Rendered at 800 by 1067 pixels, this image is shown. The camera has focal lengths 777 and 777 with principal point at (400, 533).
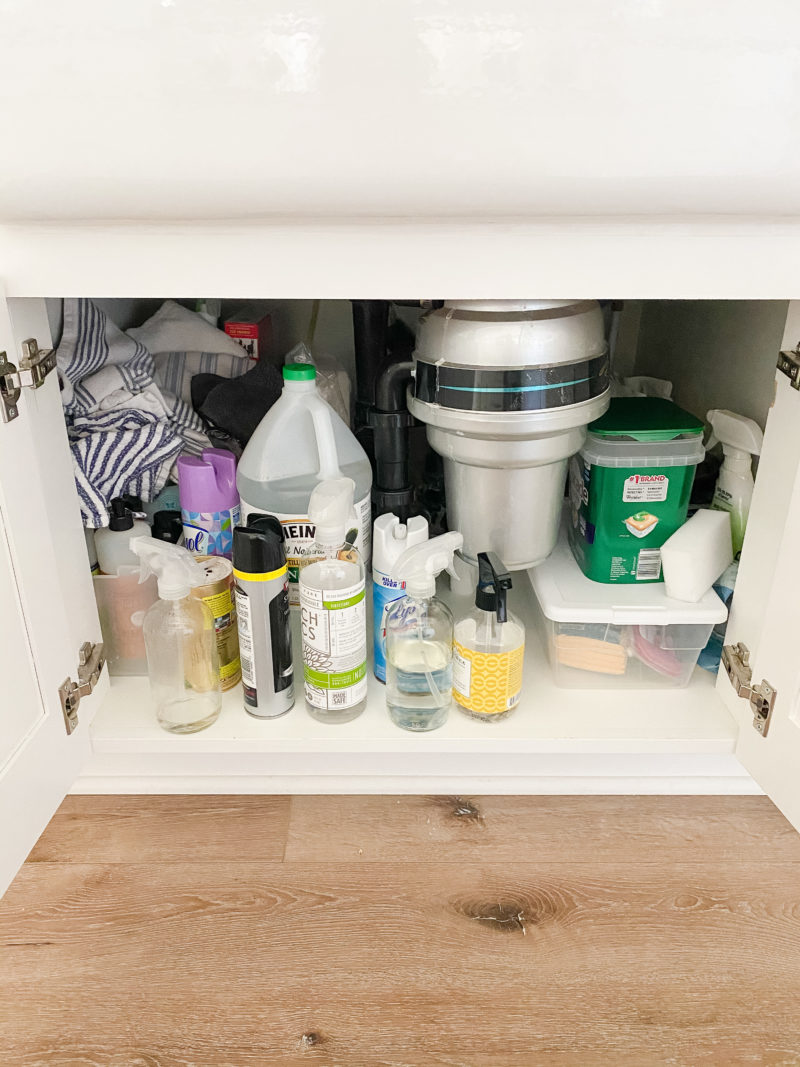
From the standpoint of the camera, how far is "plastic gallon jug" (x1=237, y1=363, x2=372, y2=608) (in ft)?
2.52

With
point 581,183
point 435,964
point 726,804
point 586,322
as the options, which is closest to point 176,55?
point 581,183

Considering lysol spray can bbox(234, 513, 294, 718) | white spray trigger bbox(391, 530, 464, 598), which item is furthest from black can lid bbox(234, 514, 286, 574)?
white spray trigger bbox(391, 530, 464, 598)

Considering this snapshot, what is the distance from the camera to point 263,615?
73cm

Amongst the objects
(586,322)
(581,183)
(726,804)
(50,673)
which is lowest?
(726,804)

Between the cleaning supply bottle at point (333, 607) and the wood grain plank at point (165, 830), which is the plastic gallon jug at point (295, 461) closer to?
the cleaning supply bottle at point (333, 607)

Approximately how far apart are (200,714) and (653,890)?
466 mm

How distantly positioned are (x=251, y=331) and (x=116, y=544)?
13.2 inches

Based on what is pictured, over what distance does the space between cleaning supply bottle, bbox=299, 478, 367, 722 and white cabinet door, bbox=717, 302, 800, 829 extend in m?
0.36

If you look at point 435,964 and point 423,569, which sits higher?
point 423,569

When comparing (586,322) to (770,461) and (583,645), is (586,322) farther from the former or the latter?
(583,645)

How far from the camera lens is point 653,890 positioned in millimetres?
727

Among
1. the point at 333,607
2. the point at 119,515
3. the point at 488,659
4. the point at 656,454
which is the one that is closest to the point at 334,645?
the point at 333,607

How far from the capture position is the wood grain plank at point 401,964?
0.60m

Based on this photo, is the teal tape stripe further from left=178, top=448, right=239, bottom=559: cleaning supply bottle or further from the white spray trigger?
left=178, top=448, right=239, bottom=559: cleaning supply bottle
